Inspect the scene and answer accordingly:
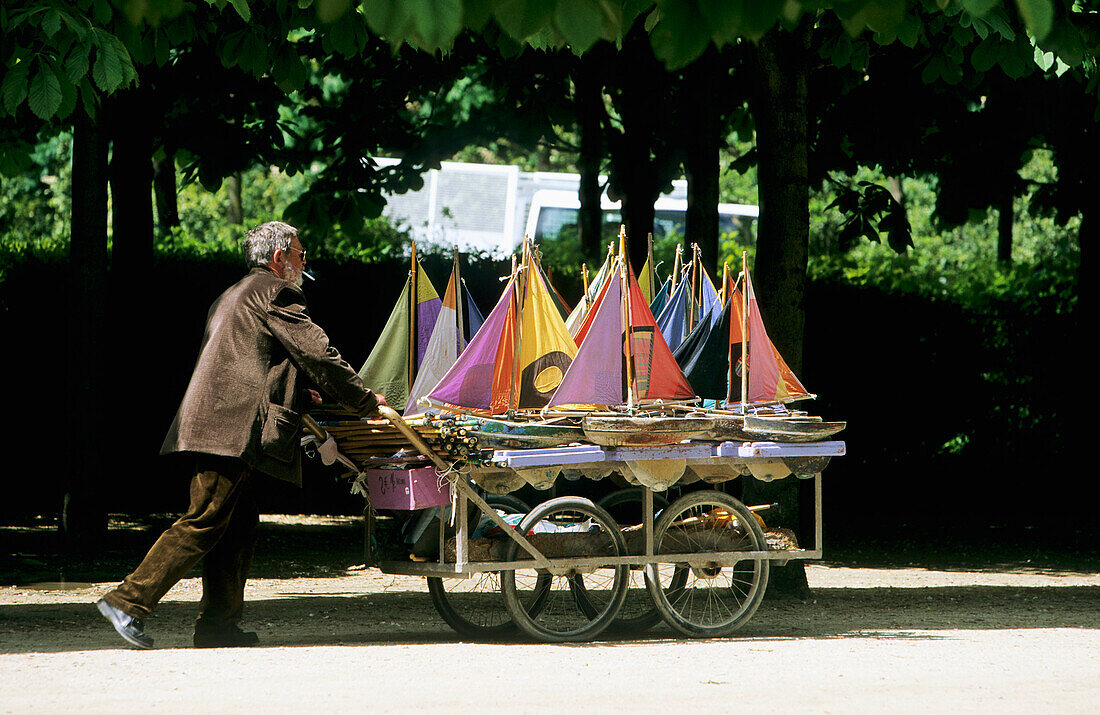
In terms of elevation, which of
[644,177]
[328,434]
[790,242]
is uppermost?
[644,177]

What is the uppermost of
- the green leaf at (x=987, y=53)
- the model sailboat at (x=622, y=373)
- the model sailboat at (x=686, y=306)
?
the green leaf at (x=987, y=53)

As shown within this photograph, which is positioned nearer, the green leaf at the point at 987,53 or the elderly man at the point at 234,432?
the elderly man at the point at 234,432

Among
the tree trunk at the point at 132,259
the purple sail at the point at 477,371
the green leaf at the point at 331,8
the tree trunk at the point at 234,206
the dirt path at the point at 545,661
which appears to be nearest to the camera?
the green leaf at the point at 331,8

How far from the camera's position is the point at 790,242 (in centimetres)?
834

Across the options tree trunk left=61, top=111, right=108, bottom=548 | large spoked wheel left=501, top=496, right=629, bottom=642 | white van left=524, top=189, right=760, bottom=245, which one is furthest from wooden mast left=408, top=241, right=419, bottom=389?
white van left=524, top=189, right=760, bottom=245

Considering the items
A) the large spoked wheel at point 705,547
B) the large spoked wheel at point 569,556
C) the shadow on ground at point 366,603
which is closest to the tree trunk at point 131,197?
the shadow on ground at point 366,603

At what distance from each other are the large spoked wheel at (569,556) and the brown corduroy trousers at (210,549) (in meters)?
1.29

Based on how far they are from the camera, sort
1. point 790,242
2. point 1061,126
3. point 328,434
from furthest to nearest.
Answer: point 1061,126
point 790,242
point 328,434

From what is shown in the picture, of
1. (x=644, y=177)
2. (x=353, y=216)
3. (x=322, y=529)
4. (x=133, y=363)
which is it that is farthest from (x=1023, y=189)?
(x=133, y=363)

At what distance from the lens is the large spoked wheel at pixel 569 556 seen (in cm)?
630

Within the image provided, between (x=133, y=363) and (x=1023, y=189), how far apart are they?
8622 millimetres

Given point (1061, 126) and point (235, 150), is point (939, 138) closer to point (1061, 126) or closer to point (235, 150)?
point (1061, 126)

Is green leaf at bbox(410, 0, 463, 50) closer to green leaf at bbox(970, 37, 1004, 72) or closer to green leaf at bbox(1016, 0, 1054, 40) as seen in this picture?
green leaf at bbox(1016, 0, 1054, 40)

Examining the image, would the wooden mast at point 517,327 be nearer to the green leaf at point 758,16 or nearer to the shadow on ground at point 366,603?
the shadow on ground at point 366,603
